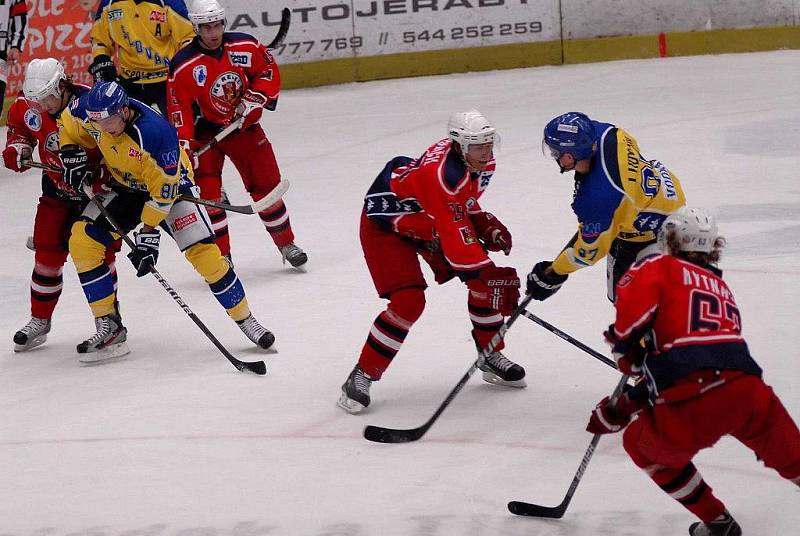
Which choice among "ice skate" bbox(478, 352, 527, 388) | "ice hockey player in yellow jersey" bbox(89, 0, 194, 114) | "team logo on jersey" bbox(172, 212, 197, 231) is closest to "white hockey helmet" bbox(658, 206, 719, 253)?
"ice skate" bbox(478, 352, 527, 388)

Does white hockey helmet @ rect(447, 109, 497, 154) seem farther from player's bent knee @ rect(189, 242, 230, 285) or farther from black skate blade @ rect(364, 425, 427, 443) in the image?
player's bent knee @ rect(189, 242, 230, 285)

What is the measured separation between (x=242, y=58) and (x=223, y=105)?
0.24 meters

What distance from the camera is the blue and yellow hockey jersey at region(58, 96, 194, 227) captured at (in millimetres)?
4230

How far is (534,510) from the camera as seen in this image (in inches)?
116

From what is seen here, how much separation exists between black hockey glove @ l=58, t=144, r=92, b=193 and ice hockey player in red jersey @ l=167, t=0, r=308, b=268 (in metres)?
1.00

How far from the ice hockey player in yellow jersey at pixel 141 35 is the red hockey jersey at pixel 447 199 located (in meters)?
3.22

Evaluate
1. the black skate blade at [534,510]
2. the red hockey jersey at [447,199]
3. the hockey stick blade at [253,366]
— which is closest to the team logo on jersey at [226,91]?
the hockey stick blade at [253,366]

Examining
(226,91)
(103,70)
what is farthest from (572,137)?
(103,70)

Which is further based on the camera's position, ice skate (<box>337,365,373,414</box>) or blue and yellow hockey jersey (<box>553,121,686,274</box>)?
ice skate (<box>337,365,373,414</box>)

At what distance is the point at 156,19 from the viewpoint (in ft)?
21.9

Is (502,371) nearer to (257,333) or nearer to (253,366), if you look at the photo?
(253,366)

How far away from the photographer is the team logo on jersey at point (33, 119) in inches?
180

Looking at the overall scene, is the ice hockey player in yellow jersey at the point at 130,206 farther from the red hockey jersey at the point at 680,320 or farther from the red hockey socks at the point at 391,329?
the red hockey jersey at the point at 680,320

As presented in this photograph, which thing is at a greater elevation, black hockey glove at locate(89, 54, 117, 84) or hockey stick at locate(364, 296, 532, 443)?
black hockey glove at locate(89, 54, 117, 84)
